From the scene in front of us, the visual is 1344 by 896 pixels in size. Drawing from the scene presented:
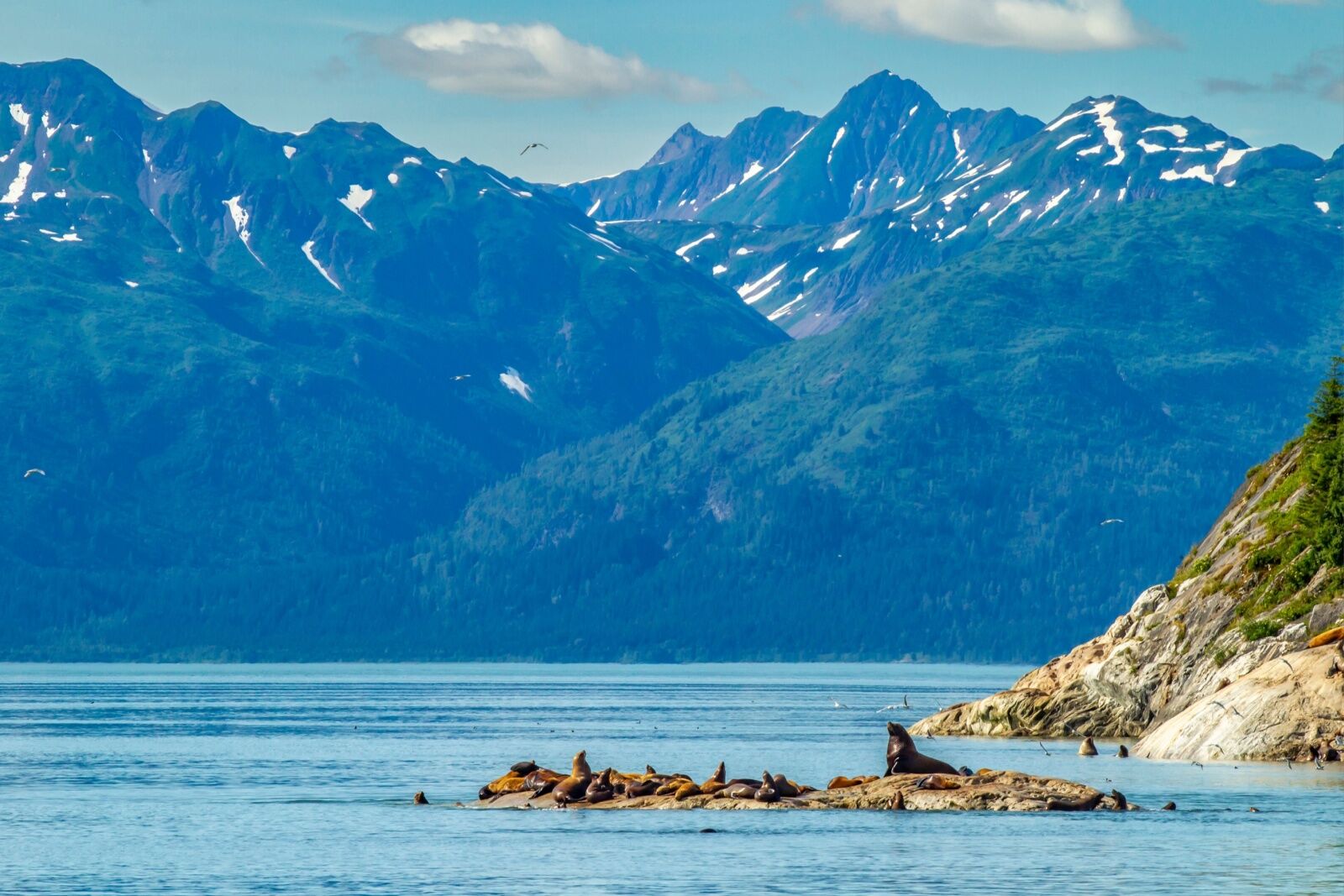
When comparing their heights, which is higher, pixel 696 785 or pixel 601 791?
pixel 696 785

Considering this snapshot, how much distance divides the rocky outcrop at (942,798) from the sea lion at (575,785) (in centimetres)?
38

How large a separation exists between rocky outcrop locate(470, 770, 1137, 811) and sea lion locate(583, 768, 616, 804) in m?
0.25

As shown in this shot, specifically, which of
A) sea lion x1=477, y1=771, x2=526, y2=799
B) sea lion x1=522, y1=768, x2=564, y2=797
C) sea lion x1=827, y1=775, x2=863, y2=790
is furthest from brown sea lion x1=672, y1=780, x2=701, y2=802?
sea lion x1=477, y1=771, x2=526, y2=799

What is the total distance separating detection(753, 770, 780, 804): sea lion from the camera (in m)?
86.1

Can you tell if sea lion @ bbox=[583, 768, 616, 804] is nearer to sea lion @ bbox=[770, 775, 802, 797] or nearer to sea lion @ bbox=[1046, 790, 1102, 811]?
sea lion @ bbox=[770, 775, 802, 797]

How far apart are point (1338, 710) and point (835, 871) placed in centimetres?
4172

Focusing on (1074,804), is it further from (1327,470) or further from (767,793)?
(1327,470)

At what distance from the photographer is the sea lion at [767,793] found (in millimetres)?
86062

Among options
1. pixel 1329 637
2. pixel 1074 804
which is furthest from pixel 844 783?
pixel 1329 637

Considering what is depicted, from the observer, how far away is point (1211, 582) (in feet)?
405

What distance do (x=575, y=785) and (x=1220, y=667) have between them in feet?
140

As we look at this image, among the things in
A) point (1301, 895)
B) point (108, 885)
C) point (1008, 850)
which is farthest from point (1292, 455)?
point (108, 885)

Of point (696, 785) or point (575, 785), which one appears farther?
point (696, 785)

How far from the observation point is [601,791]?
88938 millimetres
